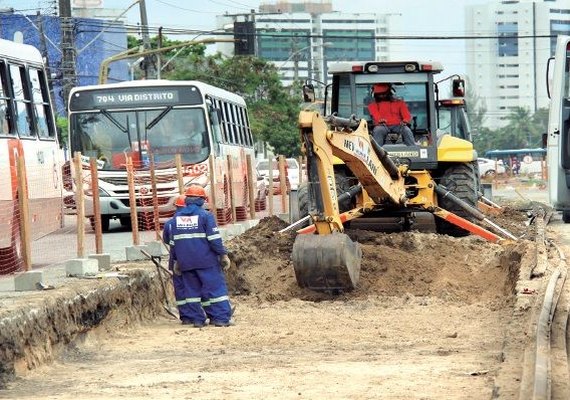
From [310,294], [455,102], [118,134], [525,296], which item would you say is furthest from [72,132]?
[525,296]

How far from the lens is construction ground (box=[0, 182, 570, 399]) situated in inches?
445

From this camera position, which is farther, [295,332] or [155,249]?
[155,249]

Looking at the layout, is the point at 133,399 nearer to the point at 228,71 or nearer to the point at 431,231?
the point at 431,231

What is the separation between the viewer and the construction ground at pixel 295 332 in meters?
11.3

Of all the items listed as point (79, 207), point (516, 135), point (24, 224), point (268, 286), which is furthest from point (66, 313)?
point (516, 135)

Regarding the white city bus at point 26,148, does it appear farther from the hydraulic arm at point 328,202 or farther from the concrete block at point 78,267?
the hydraulic arm at point 328,202

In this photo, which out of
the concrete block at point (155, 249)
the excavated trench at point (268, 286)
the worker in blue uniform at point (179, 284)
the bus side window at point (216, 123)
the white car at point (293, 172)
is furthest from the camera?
the white car at point (293, 172)

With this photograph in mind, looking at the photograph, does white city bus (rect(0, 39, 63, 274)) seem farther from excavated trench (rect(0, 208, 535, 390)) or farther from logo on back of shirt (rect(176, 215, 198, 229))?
logo on back of shirt (rect(176, 215, 198, 229))

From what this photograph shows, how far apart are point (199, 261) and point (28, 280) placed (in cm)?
187

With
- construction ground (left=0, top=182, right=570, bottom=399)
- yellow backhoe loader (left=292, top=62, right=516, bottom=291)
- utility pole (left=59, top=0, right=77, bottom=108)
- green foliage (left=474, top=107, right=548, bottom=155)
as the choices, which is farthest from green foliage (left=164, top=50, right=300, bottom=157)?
green foliage (left=474, top=107, right=548, bottom=155)

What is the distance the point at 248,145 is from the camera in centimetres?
3916

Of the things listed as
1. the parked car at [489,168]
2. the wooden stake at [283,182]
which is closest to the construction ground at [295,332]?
the wooden stake at [283,182]

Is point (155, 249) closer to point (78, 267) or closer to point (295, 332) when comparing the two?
point (78, 267)

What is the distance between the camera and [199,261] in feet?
52.5
